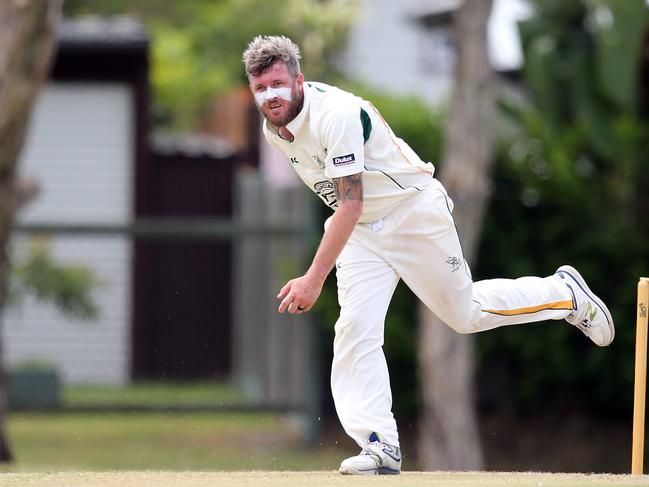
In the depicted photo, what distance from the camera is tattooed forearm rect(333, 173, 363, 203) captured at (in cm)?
625

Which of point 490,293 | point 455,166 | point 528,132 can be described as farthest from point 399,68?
point 490,293

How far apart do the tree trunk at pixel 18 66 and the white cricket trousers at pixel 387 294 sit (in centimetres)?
494

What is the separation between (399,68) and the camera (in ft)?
90.0

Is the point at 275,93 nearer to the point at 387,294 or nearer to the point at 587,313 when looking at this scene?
the point at 387,294

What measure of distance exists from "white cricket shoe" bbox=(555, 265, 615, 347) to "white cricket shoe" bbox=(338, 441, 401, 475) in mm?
1357

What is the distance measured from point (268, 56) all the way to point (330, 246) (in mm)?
890

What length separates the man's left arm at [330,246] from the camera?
612 cm

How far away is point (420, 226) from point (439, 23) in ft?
66.7

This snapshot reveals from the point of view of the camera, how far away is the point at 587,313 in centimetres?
728

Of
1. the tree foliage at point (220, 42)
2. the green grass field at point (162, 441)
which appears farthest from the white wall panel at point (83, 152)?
the tree foliage at point (220, 42)

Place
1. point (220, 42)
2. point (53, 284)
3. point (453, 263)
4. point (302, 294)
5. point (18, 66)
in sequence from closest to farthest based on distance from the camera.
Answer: point (302, 294)
point (453, 263)
point (18, 66)
point (53, 284)
point (220, 42)

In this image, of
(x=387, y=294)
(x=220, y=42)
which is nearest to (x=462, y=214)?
(x=387, y=294)

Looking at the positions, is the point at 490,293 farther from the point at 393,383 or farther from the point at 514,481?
the point at 393,383

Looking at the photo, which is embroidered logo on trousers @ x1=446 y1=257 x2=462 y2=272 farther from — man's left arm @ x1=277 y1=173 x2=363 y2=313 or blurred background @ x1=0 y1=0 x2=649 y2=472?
blurred background @ x1=0 y1=0 x2=649 y2=472
